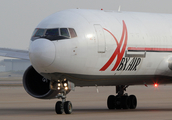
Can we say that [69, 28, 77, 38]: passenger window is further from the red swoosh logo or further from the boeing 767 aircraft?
the red swoosh logo

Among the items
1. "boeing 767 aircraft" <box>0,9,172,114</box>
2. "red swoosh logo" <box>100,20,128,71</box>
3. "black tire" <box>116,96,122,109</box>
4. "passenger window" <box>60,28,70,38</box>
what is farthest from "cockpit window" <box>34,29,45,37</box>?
"black tire" <box>116,96,122,109</box>

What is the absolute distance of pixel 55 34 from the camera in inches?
725

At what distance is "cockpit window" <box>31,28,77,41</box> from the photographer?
1832cm

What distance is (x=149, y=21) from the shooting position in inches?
865

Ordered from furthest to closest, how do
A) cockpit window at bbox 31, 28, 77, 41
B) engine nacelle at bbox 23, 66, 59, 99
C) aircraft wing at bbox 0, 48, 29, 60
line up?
aircraft wing at bbox 0, 48, 29, 60 < engine nacelle at bbox 23, 66, 59, 99 < cockpit window at bbox 31, 28, 77, 41

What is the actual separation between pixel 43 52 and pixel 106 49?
9.83 ft

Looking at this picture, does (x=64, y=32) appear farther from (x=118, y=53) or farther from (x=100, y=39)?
(x=118, y=53)

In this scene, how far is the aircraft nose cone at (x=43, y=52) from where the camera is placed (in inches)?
700

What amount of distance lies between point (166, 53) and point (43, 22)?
622cm

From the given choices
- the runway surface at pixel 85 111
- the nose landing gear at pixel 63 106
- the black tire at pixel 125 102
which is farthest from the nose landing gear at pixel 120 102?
the nose landing gear at pixel 63 106

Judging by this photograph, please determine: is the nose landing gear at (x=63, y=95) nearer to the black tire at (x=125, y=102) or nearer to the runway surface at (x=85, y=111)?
the runway surface at (x=85, y=111)

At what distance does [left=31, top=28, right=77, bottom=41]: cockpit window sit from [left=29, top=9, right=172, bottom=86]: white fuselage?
0.19 metres

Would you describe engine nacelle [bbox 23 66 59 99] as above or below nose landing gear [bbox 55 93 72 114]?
above

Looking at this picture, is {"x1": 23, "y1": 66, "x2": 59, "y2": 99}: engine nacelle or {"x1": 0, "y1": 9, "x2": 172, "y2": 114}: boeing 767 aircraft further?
{"x1": 23, "y1": 66, "x2": 59, "y2": 99}: engine nacelle
